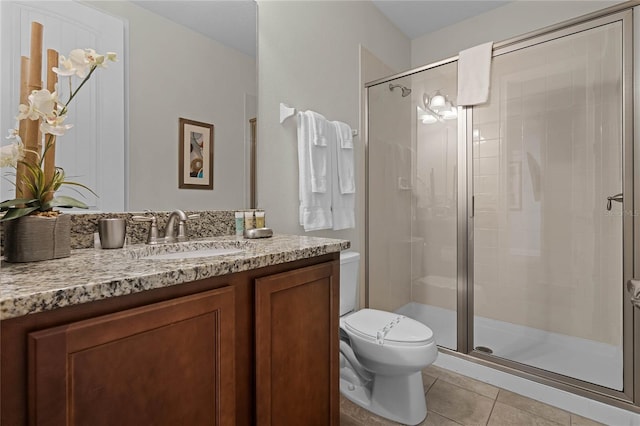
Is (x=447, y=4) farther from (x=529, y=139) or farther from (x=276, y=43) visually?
(x=276, y=43)

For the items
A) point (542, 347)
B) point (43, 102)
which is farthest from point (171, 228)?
point (542, 347)

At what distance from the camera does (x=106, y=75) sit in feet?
3.60

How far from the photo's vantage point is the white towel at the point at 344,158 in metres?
1.99

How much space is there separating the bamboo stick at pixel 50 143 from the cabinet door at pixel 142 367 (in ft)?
1.63

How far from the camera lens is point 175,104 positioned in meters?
1.27

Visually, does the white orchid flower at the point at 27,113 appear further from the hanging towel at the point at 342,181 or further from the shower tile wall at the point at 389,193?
the shower tile wall at the point at 389,193

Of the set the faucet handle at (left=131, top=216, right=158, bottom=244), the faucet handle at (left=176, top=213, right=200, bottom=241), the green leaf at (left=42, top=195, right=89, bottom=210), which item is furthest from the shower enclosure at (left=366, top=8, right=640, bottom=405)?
the green leaf at (left=42, top=195, right=89, bottom=210)

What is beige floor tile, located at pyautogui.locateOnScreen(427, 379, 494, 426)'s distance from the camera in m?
1.56

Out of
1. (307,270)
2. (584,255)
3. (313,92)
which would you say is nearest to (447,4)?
(313,92)

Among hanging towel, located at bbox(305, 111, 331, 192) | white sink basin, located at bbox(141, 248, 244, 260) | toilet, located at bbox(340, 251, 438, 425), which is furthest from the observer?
hanging towel, located at bbox(305, 111, 331, 192)

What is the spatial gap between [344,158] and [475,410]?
5.19 feet

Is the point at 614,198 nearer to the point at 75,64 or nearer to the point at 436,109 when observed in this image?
the point at 436,109

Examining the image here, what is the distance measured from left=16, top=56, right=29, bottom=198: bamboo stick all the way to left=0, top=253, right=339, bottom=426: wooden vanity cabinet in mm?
506

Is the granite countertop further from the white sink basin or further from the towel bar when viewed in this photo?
the towel bar
